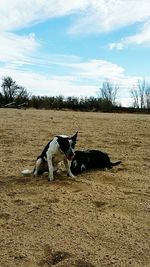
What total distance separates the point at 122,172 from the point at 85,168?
83 centimetres

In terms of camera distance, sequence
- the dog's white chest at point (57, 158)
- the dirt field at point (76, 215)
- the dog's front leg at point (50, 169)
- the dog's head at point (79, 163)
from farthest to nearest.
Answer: the dog's head at point (79, 163)
the dog's white chest at point (57, 158)
the dog's front leg at point (50, 169)
the dirt field at point (76, 215)

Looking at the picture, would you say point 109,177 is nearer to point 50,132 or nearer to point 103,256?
point 103,256

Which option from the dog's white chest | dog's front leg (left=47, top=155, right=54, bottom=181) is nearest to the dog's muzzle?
the dog's white chest

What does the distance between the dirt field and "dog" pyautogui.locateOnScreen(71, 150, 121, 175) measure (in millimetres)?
210

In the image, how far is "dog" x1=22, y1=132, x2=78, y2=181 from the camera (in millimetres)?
8820

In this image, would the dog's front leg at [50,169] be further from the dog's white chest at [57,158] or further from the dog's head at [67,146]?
the dog's head at [67,146]

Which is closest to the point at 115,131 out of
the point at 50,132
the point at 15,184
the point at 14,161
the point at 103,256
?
the point at 50,132

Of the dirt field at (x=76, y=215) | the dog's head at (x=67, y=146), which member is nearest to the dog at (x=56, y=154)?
the dog's head at (x=67, y=146)

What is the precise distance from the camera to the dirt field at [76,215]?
5.27 m

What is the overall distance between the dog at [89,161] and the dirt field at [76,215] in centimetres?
21

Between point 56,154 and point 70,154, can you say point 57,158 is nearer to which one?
point 56,154

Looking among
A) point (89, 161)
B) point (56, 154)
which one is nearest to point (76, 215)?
point (56, 154)

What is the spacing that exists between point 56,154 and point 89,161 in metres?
1.14

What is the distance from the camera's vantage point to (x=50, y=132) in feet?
50.0
